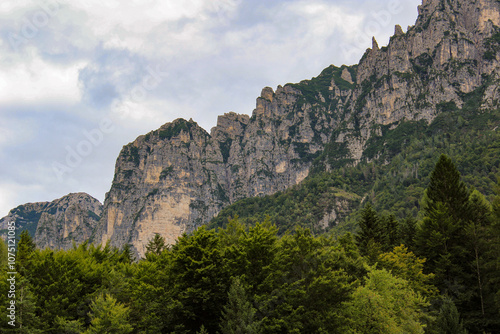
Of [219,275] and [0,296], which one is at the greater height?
[0,296]

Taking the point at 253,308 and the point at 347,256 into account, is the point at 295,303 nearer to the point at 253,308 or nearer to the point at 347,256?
the point at 253,308

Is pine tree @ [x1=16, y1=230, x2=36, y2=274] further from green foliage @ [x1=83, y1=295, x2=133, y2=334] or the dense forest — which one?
green foliage @ [x1=83, y1=295, x2=133, y2=334]

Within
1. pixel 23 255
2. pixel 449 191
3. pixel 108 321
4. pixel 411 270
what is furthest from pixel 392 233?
pixel 23 255

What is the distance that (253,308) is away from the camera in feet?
105

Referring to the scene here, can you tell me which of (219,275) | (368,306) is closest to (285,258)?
(219,275)

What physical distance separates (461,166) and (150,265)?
18108cm

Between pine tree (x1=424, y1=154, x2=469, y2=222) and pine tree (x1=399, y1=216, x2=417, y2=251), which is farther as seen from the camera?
pine tree (x1=399, y1=216, x2=417, y2=251)

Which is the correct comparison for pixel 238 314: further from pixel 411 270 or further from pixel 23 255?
pixel 23 255

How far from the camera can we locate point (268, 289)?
34.8 metres

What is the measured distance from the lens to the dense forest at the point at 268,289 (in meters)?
34.1

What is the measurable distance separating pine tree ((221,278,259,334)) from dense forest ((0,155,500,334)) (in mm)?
90

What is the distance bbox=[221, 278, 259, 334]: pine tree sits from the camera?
30828mm

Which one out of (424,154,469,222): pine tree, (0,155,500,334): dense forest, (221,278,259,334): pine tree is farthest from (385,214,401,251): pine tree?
(221,278,259,334): pine tree

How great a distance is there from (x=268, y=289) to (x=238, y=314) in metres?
4.58
